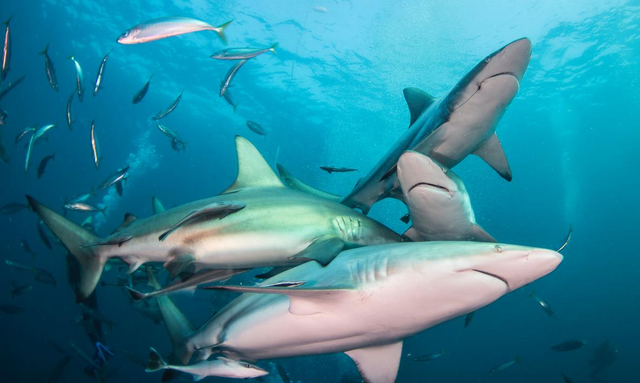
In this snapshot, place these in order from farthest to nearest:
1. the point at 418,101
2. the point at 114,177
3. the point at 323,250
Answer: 1. the point at 114,177
2. the point at 418,101
3. the point at 323,250

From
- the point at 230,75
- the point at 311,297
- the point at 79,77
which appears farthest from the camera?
the point at 230,75

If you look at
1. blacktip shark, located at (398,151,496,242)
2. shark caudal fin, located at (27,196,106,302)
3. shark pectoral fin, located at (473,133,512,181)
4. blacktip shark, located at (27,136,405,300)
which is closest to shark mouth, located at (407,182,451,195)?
blacktip shark, located at (398,151,496,242)

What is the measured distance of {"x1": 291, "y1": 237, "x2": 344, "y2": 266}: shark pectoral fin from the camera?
7.25ft

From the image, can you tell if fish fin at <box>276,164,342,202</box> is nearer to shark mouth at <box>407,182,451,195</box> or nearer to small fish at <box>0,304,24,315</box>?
shark mouth at <box>407,182,451,195</box>

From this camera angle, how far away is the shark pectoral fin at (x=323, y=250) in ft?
7.25

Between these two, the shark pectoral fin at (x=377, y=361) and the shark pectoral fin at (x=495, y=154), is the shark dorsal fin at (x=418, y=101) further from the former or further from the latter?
the shark pectoral fin at (x=377, y=361)

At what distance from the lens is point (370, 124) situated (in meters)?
41.5

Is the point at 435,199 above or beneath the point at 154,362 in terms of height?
above

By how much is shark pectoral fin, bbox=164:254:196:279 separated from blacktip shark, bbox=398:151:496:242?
6.27 feet

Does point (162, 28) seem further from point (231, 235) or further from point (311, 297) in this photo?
point (311, 297)

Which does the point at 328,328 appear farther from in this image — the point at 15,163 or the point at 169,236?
the point at 15,163

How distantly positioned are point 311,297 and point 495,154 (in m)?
3.31

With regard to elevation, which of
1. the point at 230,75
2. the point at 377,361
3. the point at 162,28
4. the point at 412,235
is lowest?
the point at 377,361

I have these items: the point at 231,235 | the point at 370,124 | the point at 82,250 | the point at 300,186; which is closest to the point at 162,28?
the point at 300,186
